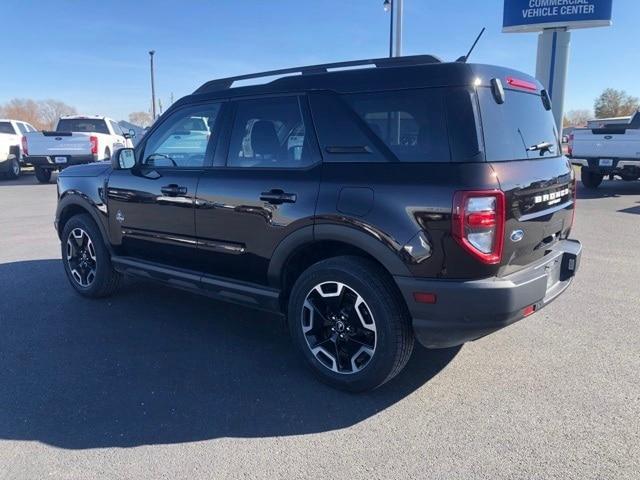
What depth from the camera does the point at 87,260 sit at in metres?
5.20

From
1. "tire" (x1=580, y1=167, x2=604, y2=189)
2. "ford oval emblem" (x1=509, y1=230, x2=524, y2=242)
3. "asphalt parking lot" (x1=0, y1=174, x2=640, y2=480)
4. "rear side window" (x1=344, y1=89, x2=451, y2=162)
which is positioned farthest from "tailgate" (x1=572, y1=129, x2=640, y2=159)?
"rear side window" (x1=344, y1=89, x2=451, y2=162)

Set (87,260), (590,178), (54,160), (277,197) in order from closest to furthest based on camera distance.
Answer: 1. (277,197)
2. (87,260)
3. (590,178)
4. (54,160)

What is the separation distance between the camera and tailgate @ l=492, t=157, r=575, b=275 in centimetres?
288

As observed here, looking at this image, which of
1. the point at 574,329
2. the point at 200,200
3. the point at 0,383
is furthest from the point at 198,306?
the point at 574,329

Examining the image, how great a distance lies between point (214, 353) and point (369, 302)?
1.45m

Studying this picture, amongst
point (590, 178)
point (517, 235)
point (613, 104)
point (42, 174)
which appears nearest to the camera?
point (517, 235)

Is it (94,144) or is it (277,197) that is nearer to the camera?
(277,197)

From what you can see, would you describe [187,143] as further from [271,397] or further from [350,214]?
[271,397]

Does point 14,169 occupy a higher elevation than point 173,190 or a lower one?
lower

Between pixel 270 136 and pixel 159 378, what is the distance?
185 centimetres

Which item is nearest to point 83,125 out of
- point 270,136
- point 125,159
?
point 125,159

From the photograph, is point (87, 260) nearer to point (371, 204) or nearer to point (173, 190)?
point (173, 190)

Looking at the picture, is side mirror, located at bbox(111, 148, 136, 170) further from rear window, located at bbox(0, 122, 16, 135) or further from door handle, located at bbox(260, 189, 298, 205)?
rear window, located at bbox(0, 122, 16, 135)

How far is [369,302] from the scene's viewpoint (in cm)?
313
